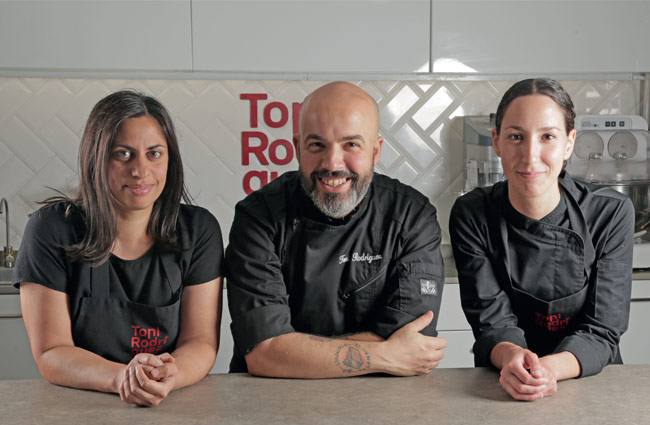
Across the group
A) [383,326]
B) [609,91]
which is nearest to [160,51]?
[383,326]

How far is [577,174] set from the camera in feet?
9.20

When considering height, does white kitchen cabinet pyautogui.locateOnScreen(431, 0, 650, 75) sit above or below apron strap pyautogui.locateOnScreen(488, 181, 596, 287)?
above

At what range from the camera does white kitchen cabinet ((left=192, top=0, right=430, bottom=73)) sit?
106 inches

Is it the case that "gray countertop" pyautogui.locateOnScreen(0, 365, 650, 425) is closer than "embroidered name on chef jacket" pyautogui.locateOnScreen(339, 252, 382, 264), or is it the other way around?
"gray countertop" pyautogui.locateOnScreen(0, 365, 650, 425)

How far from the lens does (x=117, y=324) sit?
1.47 metres

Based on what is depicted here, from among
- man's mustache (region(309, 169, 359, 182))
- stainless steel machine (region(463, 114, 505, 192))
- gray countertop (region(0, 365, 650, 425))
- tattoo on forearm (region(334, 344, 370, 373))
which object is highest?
stainless steel machine (region(463, 114, 505, 192))

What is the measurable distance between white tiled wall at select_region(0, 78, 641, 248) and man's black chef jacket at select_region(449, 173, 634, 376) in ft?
5.14

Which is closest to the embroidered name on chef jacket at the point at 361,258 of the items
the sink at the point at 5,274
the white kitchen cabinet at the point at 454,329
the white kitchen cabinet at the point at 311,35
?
the white kitchen cabinet at the point at 454,329

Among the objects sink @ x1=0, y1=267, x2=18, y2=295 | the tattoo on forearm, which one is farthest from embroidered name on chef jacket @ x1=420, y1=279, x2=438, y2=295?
sink @ x1=0, y1=267, x2=18, y2=295

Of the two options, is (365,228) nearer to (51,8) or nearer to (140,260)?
(140,260)

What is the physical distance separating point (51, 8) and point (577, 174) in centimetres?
227

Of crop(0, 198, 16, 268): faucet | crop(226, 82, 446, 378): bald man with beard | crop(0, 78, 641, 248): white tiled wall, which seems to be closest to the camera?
crop(226, 82, 446, 378): bald man with beard

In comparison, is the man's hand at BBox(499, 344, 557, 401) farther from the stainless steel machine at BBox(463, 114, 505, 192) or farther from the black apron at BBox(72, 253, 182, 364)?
the stainless steel machine at BBox(463, 114, 505, 192)

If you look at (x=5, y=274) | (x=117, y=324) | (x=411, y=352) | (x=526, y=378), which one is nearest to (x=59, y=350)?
(x=117, y=324)
